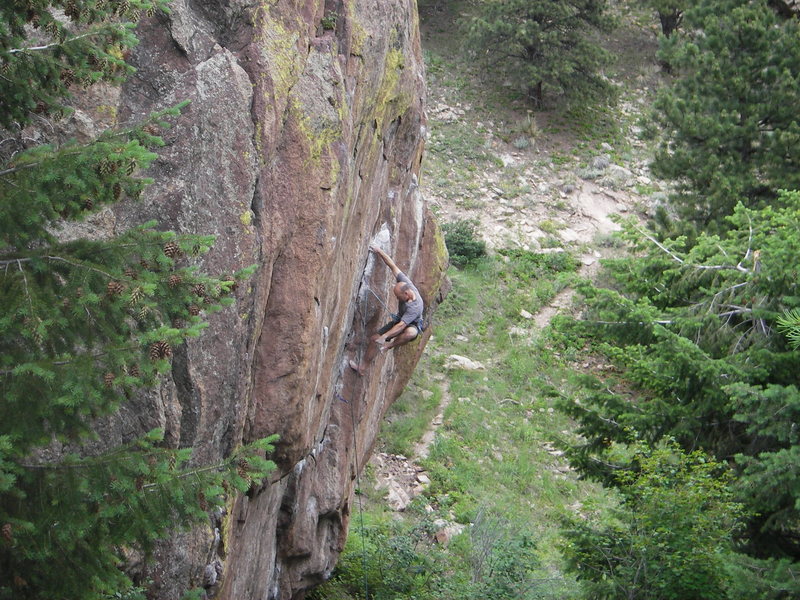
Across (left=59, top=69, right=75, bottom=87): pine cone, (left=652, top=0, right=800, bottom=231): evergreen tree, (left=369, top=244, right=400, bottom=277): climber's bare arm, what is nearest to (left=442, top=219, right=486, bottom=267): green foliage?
(left=652, top=0, right=800, bottom=231): evergreen tree

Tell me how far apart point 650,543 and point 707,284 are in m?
3.87

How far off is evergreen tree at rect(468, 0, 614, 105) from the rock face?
1503 centimetres

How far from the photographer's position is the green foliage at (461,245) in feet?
67.8

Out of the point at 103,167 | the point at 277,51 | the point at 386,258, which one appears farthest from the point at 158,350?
the point at 386,258

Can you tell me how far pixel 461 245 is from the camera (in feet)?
68.0

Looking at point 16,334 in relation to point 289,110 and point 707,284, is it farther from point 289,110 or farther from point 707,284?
point 707,284

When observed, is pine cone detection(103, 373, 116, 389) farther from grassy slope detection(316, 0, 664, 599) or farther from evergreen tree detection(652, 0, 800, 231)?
evergreen tree detection(652, 0, 800, 231)

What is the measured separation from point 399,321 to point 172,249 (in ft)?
21.0

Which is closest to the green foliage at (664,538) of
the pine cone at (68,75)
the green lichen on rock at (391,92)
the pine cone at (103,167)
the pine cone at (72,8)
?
the green lichen on rock at (391,92)

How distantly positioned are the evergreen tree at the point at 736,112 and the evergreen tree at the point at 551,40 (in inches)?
235

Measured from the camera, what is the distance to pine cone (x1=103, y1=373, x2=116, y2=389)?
161 inches

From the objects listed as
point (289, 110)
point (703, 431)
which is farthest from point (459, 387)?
point (289, 110)

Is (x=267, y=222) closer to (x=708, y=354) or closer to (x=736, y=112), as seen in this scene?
(x=708, y=354)

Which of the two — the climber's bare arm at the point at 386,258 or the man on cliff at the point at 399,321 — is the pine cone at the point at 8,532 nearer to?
the man on cliff at the point at 399,321
